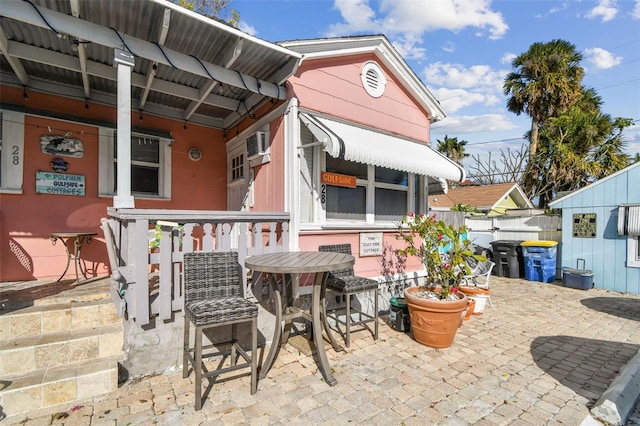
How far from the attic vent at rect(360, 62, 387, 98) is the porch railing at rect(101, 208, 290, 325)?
3507 millimetres

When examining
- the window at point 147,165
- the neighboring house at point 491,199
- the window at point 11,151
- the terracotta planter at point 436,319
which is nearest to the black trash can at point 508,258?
the neighboring house at point 491,199

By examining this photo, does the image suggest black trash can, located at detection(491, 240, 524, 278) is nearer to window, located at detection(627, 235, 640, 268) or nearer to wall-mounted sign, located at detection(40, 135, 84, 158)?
window, located at detection(627, 235, 640, 268)

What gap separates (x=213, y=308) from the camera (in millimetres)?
2779

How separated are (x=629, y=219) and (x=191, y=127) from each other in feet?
33.9

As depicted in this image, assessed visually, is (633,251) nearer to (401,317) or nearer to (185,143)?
(401,317)

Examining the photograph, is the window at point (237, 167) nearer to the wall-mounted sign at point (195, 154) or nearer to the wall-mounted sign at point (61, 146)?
the wall-mounted sign at point (195, 154)

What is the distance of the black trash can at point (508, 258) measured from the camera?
914 centimetres

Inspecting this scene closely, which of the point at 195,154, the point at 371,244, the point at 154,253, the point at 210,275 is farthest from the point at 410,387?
the point at 195,154

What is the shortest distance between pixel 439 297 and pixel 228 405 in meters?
2.90

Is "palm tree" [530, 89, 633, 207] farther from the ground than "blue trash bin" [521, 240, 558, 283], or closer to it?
farther from the ground

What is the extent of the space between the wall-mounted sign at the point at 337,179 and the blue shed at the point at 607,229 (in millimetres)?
7044

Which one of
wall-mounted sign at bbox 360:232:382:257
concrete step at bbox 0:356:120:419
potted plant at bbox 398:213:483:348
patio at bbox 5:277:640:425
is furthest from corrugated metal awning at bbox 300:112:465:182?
concrete step at bbox 0:356:120:419

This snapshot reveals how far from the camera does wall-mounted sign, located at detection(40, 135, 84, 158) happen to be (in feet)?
15.5

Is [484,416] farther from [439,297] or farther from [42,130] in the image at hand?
[42,130]
